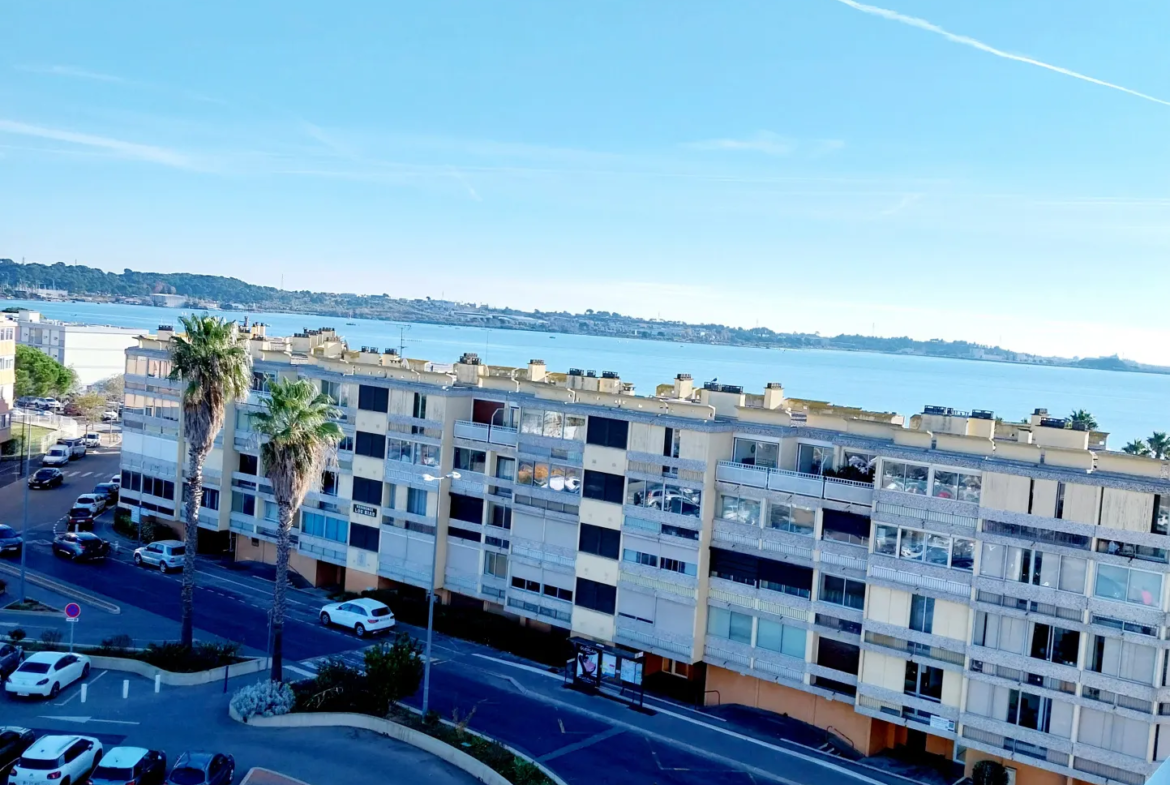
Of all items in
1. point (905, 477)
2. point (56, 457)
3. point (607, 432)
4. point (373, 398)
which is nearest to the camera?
point (905, 477)

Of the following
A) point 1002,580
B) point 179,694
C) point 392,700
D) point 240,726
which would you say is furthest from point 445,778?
point 1002,580

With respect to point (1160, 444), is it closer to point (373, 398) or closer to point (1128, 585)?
point (1128, 585)

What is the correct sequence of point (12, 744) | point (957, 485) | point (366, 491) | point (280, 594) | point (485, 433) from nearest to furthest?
point (12, 744), point (957, 485), point (280, 594), point (485, 433), point (366, 491)

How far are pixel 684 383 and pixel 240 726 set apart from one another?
24689 millimetres

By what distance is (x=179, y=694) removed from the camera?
136ft

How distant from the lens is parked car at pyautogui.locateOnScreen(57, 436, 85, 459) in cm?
9836

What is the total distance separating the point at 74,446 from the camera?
100 meters

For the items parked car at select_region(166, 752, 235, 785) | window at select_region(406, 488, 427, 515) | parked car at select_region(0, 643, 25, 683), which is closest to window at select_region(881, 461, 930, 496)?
window at select_region(406, 488, 427, 515)

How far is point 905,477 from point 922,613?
516cm

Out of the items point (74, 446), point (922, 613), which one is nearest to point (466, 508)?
point (922, 613)

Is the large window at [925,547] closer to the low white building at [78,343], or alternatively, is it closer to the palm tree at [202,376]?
the palm tree at [202,376]

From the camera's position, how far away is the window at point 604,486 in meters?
46.3

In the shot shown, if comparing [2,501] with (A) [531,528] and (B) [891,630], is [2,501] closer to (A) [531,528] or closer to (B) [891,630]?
(A) [531,528]

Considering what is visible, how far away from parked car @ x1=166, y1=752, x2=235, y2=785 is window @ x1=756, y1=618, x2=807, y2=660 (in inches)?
842
